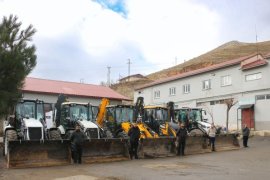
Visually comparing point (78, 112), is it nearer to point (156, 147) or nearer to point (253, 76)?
point (156, 147)

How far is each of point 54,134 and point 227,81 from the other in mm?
25714

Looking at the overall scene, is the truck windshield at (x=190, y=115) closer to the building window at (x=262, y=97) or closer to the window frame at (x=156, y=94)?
the building window at (x=262, y=97)

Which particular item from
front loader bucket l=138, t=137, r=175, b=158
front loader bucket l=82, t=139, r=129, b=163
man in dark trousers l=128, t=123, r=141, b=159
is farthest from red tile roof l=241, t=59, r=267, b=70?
front loader bucket l=82, t=139, r=129, b=163

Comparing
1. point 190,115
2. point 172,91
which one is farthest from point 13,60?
point 172,91

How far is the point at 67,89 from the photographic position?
131 ft

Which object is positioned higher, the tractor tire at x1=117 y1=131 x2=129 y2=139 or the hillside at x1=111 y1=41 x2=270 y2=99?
the hillside at x1=111 y1=41 x2=270 y2=99

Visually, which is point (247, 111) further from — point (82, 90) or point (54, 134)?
point (54, 134)

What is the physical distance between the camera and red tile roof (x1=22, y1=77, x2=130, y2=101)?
37.3m

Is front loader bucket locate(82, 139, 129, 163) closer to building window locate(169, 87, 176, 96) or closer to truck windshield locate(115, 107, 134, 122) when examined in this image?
truck windshield locate(115, 107, 134, 122)

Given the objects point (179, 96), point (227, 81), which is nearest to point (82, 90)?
point (179, 96)

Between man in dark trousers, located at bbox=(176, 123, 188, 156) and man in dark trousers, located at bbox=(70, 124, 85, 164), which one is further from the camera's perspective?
man in dark trousers, located at bbox=(176, 123, 188, 156)

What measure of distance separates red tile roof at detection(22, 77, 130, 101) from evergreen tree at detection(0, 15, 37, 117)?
86.2ft

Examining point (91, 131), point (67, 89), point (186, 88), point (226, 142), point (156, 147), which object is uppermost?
point (186, 88)

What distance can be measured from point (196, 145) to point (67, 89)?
70.1 ft
